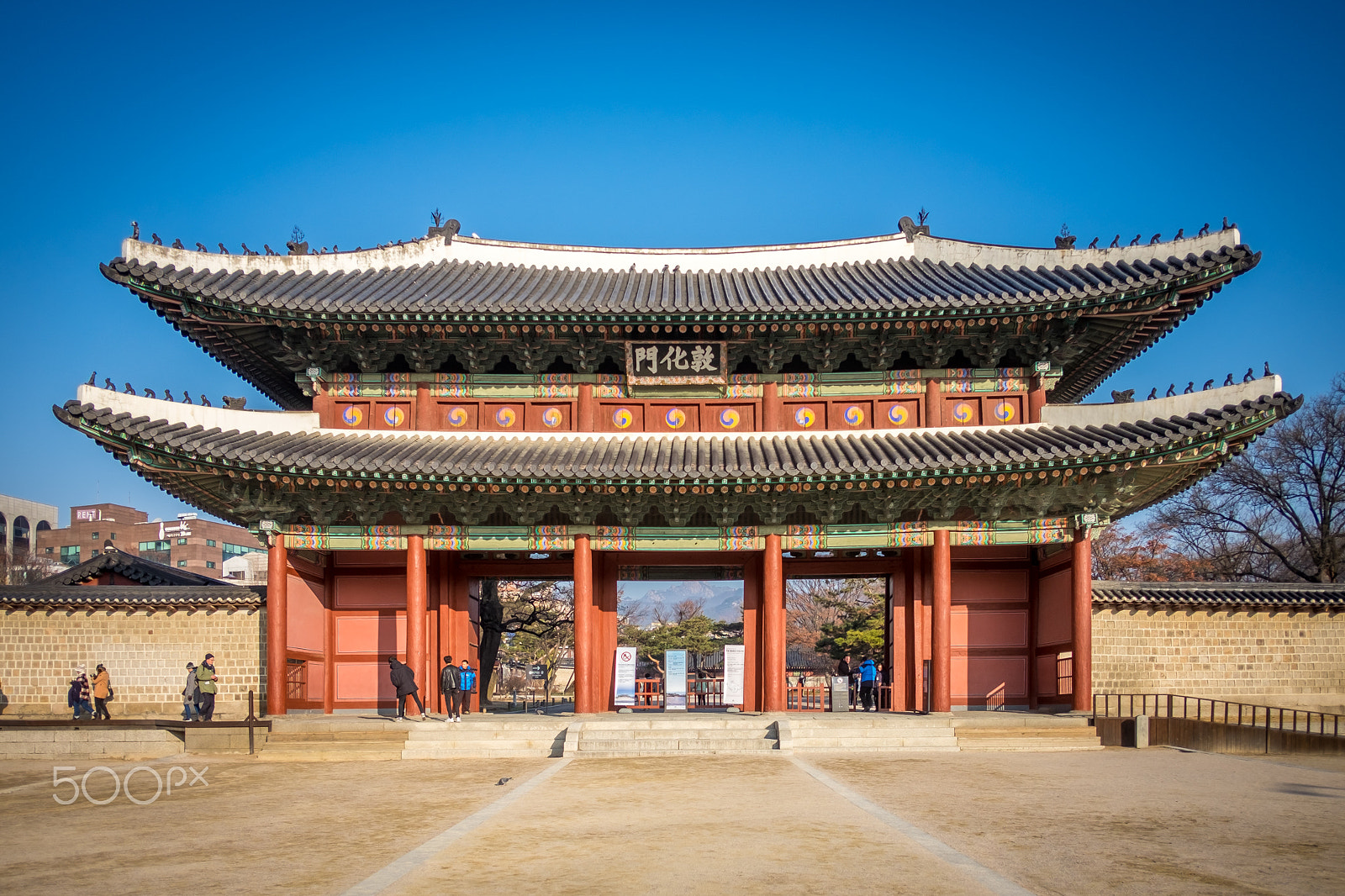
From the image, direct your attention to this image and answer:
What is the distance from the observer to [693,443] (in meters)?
22.5

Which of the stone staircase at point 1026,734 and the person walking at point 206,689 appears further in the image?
the person walking at point 206,689

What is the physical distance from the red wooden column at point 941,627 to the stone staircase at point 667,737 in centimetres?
347

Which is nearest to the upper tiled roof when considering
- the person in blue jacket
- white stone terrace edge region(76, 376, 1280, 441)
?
white stone terrace edge region(76, 376, 1280, 441)

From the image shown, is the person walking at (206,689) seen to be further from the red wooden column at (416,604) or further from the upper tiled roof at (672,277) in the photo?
the upper tiled roof at (672,277)

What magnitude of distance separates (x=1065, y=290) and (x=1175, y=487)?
5.00 metres

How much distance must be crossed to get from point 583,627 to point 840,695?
5906 mm

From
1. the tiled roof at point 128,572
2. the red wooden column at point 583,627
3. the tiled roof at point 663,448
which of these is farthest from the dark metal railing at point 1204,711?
the tiled roof at point 128,572

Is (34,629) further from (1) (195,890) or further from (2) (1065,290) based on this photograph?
(2) (1065,290)

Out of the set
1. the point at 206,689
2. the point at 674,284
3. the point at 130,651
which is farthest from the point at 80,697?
the point at 674,284

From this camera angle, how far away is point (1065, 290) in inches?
837

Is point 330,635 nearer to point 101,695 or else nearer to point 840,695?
point 101,695

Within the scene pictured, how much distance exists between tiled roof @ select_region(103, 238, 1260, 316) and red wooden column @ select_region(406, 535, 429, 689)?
4.79m

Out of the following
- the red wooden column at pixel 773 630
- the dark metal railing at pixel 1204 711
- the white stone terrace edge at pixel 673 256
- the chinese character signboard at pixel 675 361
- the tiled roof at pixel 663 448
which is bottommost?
the dark metal railing at pixel 1204 711

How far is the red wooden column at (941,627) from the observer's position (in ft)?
68.1
